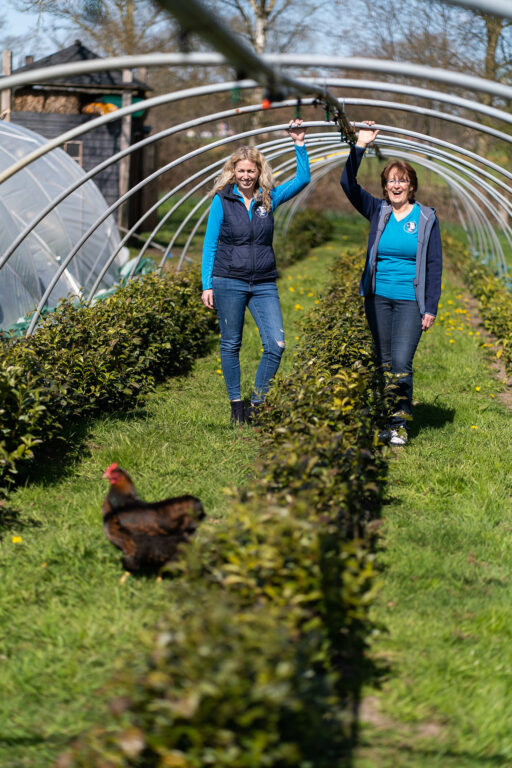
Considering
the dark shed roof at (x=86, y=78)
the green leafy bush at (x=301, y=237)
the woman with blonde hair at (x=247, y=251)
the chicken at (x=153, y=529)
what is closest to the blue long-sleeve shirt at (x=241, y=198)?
the woman with blonde hair at (x=247, y=251)

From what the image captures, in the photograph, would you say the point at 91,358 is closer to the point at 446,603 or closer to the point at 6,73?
the point at 446,603

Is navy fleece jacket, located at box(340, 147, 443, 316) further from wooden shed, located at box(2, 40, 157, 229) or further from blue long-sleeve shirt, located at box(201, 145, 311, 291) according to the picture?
wooden shed, located at box(2, 40, 157, 229)

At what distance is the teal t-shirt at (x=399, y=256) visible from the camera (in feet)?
15.3

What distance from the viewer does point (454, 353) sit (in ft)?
25.7

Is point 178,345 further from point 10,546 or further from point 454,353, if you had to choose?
point 10,546

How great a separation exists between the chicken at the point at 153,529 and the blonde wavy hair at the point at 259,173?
2467 mm

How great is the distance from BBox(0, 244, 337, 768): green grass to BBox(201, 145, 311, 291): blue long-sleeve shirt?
3.58ft

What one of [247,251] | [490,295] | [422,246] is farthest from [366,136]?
[490,295]

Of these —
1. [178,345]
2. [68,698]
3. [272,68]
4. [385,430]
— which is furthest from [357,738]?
[178,345]

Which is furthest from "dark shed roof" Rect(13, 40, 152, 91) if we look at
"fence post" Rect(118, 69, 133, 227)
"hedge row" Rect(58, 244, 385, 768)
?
"hedge row" Rect(58, 244, 385, 768)

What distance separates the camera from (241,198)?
4.77 metres

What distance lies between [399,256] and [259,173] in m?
1.05

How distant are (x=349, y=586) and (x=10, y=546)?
5.60ft

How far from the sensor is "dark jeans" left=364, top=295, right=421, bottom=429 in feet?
15.4
